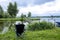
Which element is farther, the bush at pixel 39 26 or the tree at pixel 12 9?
the tree at pixel 12 9

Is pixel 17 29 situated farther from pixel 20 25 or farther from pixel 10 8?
pixel 10 8

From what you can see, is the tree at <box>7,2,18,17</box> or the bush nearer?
the bush

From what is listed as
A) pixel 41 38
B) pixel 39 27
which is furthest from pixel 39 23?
pixel 41 38

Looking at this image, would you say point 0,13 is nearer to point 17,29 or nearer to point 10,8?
point 10,8

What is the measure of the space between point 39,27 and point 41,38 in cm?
285

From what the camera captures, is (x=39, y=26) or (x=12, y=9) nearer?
(x=39, y=26)

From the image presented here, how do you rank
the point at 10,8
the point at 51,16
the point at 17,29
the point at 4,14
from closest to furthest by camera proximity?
1. the point at 17,29
2. the point at 51,16
3. the point at 4,14
4. the point at 10,8

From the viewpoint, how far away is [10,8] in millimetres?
27219

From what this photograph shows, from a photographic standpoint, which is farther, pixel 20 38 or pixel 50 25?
pixel 50 25

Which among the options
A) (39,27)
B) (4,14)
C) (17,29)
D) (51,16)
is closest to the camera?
(17,29)

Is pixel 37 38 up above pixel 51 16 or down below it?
below

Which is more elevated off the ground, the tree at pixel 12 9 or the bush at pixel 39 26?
the tree at pixel 12 9

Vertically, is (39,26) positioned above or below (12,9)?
below

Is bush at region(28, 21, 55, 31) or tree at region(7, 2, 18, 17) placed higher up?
tree at region(7, 2, 18, 17)
